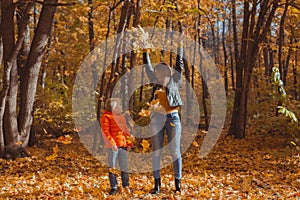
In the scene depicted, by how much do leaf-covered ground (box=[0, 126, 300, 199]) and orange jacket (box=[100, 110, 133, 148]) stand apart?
74 cm

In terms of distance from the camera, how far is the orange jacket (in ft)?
16.9

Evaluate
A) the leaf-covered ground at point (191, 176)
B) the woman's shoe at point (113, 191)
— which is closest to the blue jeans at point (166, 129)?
the leaf-covered ground at point (191, 176)

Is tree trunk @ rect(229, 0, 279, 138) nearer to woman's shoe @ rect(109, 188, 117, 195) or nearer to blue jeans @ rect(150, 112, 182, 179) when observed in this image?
blue jeans @ rect(150, 112, 182, 179)

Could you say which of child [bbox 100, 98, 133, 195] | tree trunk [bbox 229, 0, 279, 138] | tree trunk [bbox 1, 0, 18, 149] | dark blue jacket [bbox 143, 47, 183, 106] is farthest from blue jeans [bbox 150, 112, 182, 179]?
tree trunk [bbox 229, 0, 279, 138]

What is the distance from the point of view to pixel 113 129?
5199 millimetres

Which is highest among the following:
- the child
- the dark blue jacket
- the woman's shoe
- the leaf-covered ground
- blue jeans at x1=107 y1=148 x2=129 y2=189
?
the dark blue jacket

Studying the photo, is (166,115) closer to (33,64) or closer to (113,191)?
(113,191)

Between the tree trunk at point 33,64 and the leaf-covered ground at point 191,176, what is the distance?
39.3 inches

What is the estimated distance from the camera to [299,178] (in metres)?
6.95

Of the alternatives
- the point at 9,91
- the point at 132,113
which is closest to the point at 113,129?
the point at 9,91

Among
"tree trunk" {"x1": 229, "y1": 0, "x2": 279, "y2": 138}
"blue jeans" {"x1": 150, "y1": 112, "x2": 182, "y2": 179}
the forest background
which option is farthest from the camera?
"tree trunk" {"x1": 229, "y1": 0, "x2": 279, "y2": 138}

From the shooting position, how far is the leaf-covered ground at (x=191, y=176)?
5.48m

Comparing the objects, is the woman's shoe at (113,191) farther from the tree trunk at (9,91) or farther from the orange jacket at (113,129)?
the tree trunk at (9,91)

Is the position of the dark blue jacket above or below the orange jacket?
above
